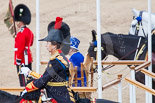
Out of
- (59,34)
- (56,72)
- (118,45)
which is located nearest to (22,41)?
(118,45)

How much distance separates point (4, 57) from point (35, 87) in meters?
10.3

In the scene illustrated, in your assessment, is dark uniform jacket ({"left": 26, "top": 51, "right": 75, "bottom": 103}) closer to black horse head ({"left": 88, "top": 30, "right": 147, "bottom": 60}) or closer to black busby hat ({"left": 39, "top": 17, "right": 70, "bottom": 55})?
black busby hat ({"left": 39, "top": 17, "right": 70, "bottom": 55})

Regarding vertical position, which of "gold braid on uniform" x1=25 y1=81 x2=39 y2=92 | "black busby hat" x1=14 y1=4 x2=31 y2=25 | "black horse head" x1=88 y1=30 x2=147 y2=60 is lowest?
"gold braid on uniform" x1=25 y1=81 x2=39 y2=92

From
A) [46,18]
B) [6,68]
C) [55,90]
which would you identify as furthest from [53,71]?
[46,18]

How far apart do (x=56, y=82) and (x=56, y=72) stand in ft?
0.51

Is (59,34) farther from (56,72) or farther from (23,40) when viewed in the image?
(23,40)

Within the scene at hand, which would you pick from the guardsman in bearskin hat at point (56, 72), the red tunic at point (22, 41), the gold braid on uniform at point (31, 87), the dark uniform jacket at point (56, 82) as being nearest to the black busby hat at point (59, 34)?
the guardsman in bearskin hat at point (56, 72)

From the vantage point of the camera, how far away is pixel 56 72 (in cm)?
771

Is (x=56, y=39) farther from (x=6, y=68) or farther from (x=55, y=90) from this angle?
(x=6, y=68)

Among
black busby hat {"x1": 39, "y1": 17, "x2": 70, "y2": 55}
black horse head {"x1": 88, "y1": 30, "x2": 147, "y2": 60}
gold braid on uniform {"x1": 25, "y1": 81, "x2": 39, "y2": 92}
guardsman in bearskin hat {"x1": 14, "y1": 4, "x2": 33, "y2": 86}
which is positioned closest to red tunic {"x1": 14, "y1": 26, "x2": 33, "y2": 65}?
guardsman in bearskin hat {"x1": 14, "y1": 4, "x2": 33, "y2": 86}

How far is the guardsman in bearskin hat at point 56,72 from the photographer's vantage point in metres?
7.74

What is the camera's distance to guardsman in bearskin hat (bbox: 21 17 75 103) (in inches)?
305

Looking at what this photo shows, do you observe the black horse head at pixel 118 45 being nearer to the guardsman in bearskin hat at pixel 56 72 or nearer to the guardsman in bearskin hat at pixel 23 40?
the guardsman in bearskin hat at pixel 23 40

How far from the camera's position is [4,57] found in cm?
1805
